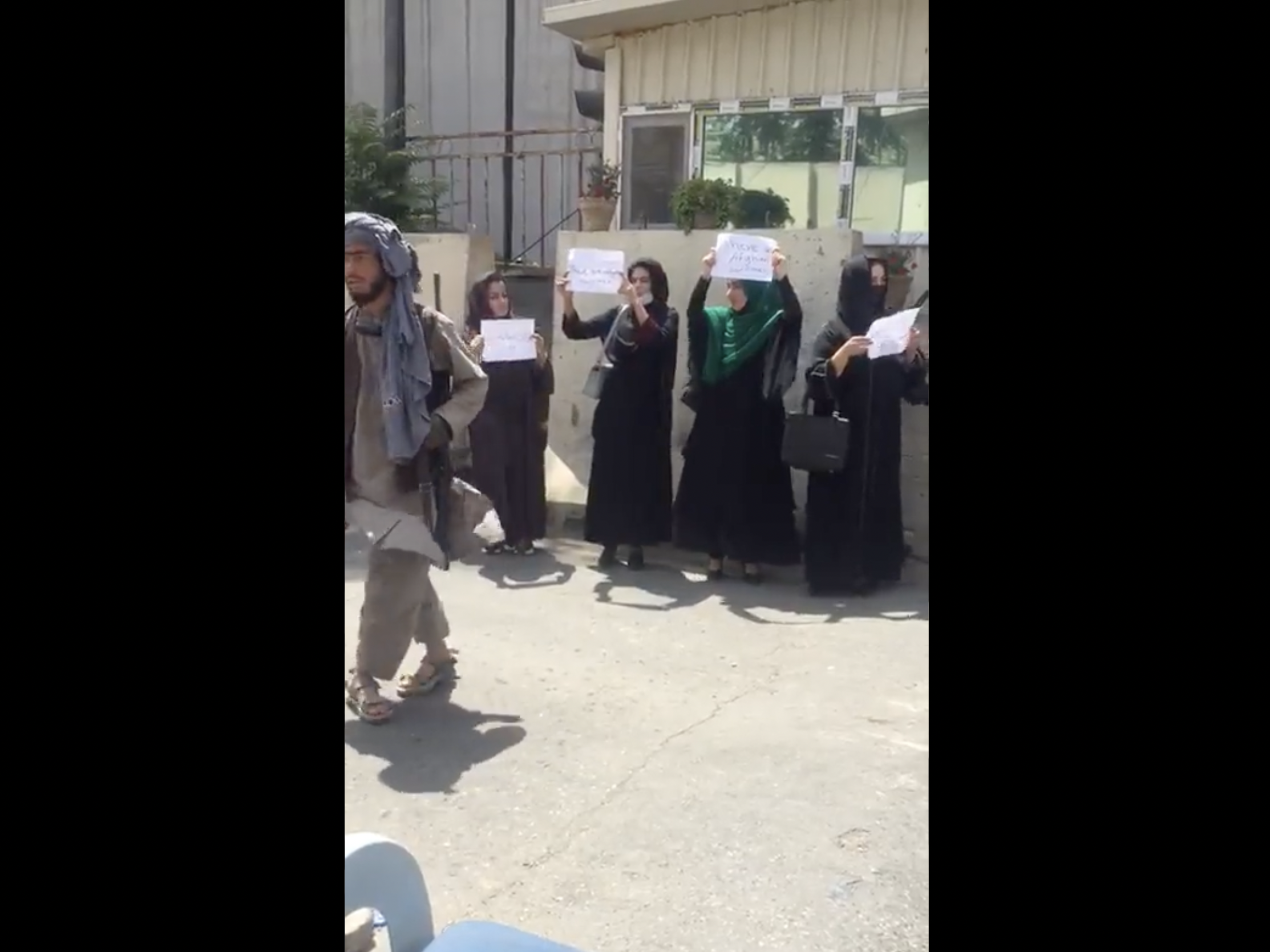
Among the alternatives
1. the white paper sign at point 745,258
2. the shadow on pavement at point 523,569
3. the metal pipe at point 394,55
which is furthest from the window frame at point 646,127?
the metal pipe at point 394,55

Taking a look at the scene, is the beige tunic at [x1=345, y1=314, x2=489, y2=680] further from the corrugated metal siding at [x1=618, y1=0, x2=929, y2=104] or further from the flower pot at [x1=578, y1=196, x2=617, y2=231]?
the corrugated metal siding at [x1=618, y1=0, x2=929, y2=104]

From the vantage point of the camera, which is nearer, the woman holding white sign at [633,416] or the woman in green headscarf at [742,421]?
the woman in green headscarf at [742,421]

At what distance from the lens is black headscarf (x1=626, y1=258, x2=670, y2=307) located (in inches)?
242

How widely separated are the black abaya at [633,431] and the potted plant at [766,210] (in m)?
1.85

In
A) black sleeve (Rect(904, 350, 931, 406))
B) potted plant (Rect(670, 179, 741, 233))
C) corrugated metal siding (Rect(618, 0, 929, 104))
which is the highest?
corrugated metal siding (Rect(618, 0, 929, 104))

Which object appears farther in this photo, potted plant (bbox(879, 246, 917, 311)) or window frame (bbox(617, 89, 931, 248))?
window frame (bbox(617, 89, 931, 248))

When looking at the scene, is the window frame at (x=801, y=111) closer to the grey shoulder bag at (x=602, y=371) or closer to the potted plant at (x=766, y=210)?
the potted plant at (x=766, y=210)

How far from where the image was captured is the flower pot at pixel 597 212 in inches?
301

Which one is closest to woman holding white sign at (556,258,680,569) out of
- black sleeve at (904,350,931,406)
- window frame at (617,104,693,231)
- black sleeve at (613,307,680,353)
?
black sleeve at (613,307,680,353)

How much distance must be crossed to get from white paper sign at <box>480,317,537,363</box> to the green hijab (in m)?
1.01

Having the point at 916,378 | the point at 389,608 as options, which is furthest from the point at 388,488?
the point at 916,378
